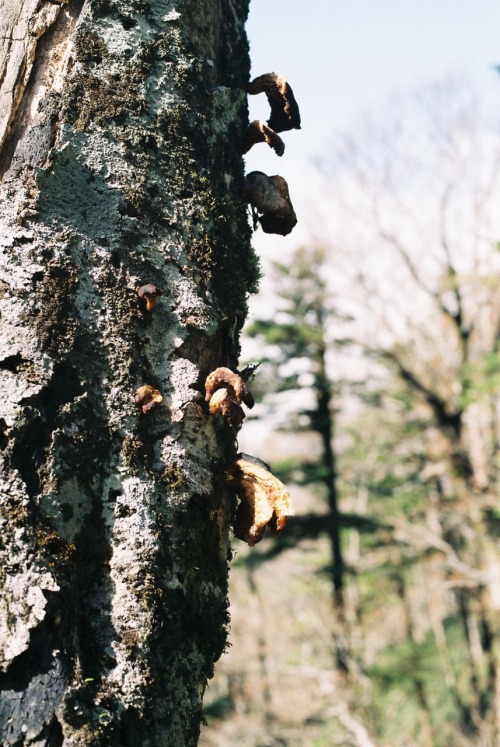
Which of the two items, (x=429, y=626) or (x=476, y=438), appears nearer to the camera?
(x=476, y=438)

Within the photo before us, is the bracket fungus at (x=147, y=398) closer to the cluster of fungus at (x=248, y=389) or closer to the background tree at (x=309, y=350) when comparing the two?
the cluster of fungus at (x=248, y=389)

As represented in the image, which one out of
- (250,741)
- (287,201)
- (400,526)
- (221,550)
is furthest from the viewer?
(250,741)

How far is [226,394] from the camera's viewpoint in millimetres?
1315

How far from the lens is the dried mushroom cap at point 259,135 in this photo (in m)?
1.66

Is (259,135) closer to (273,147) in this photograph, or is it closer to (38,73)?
(273,147)

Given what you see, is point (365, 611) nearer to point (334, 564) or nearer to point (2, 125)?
point (334, 564)

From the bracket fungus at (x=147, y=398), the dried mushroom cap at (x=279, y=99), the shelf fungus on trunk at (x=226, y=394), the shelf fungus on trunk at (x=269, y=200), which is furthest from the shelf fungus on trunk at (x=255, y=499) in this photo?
the dried mushroom cap at (x=279, y=99)

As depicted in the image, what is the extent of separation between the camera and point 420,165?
14.6 metres

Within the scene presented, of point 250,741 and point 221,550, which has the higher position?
point 221,550

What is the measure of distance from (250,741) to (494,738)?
552 centimetres

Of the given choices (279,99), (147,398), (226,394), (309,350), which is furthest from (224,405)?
(309,350)

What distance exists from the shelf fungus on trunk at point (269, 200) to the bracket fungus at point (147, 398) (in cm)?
57

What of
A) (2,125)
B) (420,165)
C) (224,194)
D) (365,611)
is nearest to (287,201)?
(224,194)

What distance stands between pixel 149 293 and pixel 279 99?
800 millimetres
